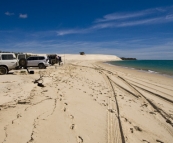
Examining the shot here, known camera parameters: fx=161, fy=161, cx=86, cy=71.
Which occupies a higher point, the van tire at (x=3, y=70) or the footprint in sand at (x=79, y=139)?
the van tire at (x=3, y=70)

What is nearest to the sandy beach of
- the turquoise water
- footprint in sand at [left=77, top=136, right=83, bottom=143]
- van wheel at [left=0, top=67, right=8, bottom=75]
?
footprint in sand at [left=77, top=136, right=83, bottom=143]

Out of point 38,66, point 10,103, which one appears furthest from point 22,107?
point 38,66

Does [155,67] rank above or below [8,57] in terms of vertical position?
below

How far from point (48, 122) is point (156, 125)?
9.78 feet

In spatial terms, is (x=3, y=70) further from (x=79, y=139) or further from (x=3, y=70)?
(x=79, y=139)

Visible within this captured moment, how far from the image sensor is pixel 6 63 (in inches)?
534

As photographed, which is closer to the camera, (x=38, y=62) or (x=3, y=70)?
(x=3, y=70)

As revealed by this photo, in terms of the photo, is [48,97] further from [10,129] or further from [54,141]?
[54,141]

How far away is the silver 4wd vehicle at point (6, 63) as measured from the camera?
44.2 feet

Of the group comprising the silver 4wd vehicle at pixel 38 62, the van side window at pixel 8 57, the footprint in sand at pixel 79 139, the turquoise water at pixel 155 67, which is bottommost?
the turquoise water at pixel 155 67

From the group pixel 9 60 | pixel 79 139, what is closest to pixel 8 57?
pixel 9 60

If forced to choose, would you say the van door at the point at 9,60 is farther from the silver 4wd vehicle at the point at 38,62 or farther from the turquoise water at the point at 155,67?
the turquoise water at the point at 155,67

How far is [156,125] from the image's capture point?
179 inches

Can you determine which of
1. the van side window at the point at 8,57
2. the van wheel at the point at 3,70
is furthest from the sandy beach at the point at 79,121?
the van side window at the point at 8,57
